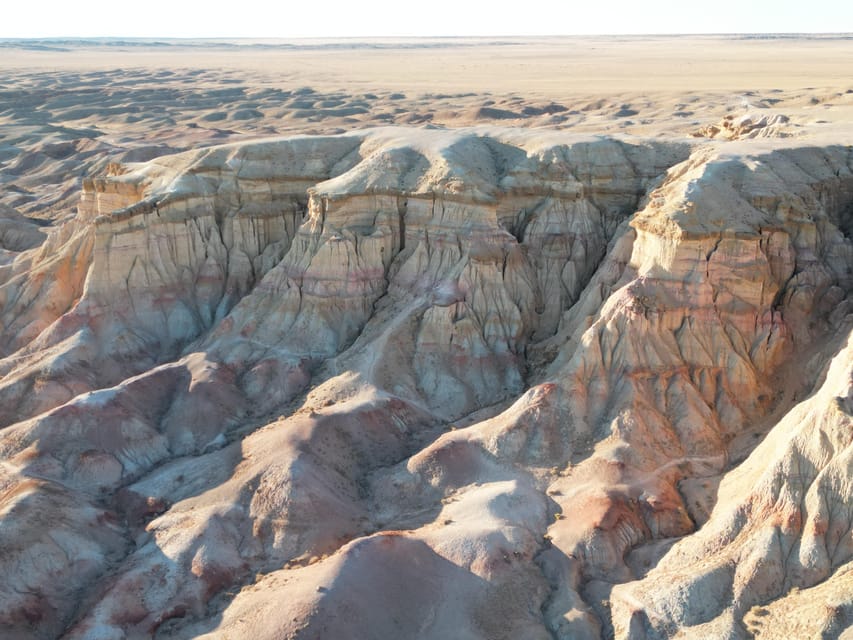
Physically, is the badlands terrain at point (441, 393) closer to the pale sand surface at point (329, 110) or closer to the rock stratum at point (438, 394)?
the rock stratum at point (438, 394)

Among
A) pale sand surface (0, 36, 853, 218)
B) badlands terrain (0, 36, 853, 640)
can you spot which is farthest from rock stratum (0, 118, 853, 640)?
pale sand surface (0, 36, 853, 218)

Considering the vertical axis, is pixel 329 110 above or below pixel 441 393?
above

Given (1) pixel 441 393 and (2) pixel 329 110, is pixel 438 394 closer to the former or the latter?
(1) pixel 441 393

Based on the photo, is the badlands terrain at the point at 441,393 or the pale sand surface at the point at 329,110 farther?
the pale sand surface at the point at 329,110

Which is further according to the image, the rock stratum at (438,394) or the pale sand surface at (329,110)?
the pale sand surface at (329,110)

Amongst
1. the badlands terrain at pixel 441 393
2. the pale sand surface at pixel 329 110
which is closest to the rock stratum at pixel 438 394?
the badlands terrain at pixel 441 393


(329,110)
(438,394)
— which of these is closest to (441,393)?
(438,394)

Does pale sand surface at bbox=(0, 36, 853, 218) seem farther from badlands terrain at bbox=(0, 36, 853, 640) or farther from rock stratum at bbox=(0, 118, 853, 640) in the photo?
rock stratum at bbox=(0, 118, 853, 640)
